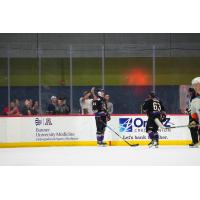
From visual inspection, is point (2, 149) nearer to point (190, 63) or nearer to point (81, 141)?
point (81, 141)

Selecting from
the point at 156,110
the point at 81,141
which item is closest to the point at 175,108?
the point at 156,110

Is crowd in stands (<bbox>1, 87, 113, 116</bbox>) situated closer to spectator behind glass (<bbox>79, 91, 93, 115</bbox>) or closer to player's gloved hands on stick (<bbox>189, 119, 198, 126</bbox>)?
spectator behind glass (<bbox>79, 91, 93, 115</bbox>)

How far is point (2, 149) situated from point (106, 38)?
512 centimetres

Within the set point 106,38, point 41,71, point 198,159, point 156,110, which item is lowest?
point 198,159

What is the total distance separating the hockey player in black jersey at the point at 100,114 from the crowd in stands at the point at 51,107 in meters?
0.18

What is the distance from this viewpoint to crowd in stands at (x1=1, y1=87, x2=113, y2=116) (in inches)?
505

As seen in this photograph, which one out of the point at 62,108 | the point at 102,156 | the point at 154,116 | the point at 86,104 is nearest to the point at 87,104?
the point at 86,104

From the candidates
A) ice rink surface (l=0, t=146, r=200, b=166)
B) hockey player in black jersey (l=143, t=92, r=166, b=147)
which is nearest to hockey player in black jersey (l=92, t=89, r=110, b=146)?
ice rink surface (l=0, t=146, r=200, b=166)

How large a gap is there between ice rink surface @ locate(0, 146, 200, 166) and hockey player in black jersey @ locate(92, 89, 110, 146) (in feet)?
1.22

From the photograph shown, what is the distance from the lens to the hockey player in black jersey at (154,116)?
40.1ft

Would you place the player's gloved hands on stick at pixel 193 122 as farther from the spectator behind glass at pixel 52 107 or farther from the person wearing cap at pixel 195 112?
the spectator behind glass at pixel 52 107

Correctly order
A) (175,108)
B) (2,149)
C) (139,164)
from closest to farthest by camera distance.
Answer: (139,164)
(2,149)
(175,108)

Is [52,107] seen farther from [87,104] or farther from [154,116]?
[154,116]

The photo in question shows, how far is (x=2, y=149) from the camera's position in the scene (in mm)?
11883
